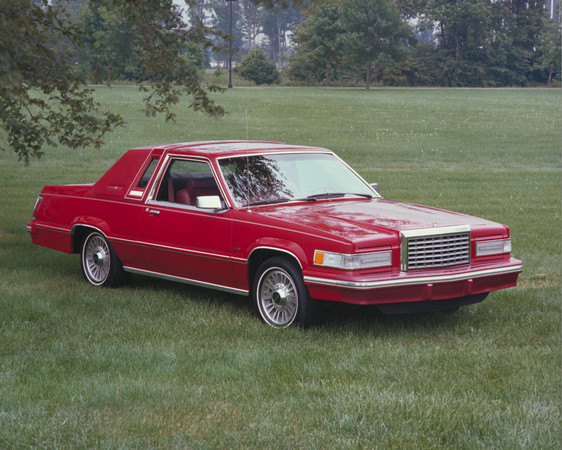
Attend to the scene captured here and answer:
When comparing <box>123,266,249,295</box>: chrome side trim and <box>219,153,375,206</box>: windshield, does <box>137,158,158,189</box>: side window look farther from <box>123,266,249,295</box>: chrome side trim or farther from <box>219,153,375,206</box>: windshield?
<box>219,153,375,206</box>: windshield

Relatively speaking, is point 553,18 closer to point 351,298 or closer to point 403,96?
point 403,96

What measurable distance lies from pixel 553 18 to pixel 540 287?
73242 millimetres

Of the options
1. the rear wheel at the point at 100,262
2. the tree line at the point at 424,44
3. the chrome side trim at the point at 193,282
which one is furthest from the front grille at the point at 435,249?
the tree line at the point at 424,44

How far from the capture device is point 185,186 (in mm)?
8562

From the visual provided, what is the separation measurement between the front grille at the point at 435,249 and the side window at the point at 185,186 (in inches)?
87.1

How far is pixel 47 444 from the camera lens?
4.58 metres

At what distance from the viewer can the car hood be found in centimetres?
687

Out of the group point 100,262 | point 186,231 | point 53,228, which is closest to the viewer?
point 186,231

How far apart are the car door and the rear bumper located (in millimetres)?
1199

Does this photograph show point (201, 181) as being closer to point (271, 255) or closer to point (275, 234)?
point (271, 255)

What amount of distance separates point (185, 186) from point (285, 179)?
106 centimetres

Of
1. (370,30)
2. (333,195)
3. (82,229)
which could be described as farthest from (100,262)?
(370,30)

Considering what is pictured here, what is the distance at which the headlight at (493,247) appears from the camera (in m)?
7.27

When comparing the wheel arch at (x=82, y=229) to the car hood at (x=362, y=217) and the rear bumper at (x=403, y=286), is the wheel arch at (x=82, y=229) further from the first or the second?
the rear bumper at (x=403, y=286)
